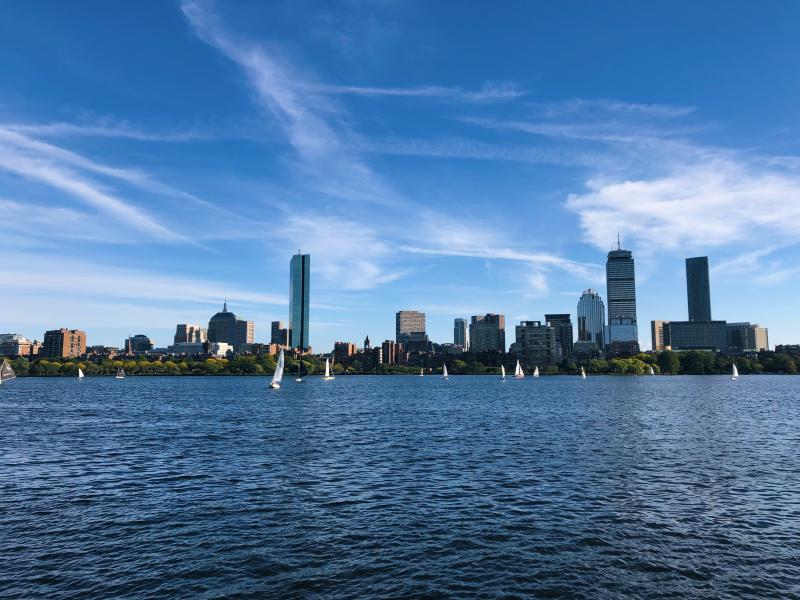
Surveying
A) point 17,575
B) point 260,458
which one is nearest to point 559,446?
point 260,458

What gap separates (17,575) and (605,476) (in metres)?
38.5

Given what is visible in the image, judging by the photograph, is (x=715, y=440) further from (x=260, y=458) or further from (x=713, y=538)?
(x=260, y=458)

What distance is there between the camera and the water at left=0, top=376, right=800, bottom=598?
83.5 feet

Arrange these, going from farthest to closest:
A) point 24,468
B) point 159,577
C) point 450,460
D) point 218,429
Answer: point 218,429 → point 450,460 → point 24,468 → point 159,577

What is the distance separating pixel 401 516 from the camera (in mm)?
35000

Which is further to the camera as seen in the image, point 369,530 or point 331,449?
point 331,449

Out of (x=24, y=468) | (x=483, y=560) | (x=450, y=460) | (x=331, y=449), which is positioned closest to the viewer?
(x=483, y=560)

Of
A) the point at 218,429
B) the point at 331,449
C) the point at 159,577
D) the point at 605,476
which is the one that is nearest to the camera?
the point at 159,577

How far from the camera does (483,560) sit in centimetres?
2783

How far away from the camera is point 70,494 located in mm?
40750

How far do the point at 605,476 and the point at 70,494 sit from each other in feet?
128

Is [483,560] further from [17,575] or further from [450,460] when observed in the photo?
[450,460]

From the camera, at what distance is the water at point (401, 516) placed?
25438 mm

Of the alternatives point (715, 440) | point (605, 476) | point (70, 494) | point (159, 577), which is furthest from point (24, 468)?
point (715, 440)
